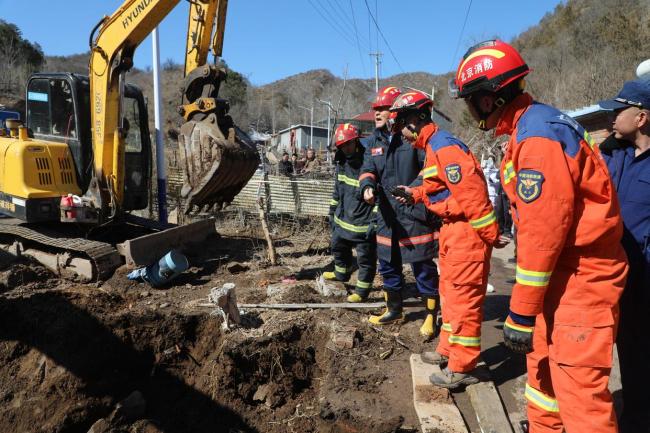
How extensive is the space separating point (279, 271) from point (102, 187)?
2.57m

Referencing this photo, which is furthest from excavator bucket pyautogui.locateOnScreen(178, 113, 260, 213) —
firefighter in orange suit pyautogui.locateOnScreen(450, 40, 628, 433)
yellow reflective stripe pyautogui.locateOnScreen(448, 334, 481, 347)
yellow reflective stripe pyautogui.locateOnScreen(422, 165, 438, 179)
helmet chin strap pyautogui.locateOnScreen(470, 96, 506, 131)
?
firefighter in orange suit pyautogui.locateOnScreen(450, 40, 628, 433)

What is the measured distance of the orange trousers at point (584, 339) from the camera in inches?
76.8

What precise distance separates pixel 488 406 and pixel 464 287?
75 centimetres

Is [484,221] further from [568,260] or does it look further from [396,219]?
[396,219]

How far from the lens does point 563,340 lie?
2.03 metres

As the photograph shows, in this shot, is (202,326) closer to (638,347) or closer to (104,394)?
(104,394)

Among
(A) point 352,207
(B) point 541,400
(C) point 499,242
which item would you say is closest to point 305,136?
(A) point 352,207

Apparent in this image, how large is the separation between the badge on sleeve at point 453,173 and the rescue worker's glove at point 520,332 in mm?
1103

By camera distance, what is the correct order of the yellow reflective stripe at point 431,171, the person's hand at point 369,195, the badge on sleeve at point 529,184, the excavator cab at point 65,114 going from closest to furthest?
the badge on sleeve at point 529,184, the yellow reflective stripe at point 431,171, the person's hand at point 369,195, the excavator cab at point 65,114

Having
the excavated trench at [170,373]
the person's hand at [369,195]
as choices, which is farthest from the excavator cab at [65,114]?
the person's hand at [369,195]

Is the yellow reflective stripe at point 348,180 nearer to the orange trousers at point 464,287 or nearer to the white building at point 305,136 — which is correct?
the orange trousers at point 464,287

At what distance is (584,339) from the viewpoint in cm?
198

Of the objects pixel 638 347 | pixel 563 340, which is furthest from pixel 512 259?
pixel 563 340

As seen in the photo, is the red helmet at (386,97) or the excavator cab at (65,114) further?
the excavator cab at (65,114)
